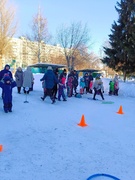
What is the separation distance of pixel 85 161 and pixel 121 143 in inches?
62.6

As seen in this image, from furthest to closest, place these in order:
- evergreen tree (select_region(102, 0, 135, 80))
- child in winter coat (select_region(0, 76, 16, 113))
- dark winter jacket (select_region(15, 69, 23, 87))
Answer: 1. evergreen tree (select_region(102, 0, 135, 80))
2. dark winter jacket (select_region(15, 69, 23, 87))
3. child in winter coat (select_region(0, 76, 16, 113))

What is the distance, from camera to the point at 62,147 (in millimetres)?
5141

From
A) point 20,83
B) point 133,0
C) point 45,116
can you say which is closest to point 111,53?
point 133,0

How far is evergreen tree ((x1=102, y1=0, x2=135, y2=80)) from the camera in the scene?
76.7 ft

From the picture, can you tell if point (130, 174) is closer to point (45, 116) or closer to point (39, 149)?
point (39, 149)

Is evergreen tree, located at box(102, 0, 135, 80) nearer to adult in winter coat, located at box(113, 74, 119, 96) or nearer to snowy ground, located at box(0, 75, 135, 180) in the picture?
adult in winter coat, located at box(113, 74, 119, 96)

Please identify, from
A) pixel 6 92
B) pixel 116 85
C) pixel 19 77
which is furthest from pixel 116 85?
pixel 6 92

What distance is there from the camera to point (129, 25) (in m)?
23.8

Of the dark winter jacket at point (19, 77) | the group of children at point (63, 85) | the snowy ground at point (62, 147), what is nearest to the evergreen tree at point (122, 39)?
the group of children at point (63, 85)

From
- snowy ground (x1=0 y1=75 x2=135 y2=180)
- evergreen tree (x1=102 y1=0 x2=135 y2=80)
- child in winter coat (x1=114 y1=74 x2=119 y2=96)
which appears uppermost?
evergreen tree (x1=102 y1=0 x2=135 y2=80)

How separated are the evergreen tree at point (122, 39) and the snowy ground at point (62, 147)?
1690cm

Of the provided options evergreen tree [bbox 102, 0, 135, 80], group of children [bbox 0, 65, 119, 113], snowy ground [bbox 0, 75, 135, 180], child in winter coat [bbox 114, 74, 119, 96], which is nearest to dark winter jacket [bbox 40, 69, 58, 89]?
group of children [bbox 0, 65, 119, 113]

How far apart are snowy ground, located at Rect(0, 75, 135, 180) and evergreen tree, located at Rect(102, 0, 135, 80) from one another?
16900 millimetres

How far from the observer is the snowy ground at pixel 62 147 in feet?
13.1
